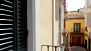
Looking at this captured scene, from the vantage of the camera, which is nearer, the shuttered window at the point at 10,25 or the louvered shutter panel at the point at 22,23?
the shuttered window at the point at 10,25

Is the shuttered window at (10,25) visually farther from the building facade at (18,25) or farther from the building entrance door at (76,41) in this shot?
the building entrance door at (76,41)

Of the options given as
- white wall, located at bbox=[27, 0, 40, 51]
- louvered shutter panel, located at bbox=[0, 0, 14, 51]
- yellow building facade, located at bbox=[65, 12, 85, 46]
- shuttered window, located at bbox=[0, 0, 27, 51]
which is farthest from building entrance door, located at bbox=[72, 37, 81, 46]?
louvered shutter panel, located at bbox=[0, 0, 14, 51]

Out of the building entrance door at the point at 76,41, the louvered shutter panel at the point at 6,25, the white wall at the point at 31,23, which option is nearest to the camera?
the louvered shutter panel at the point at 6,25

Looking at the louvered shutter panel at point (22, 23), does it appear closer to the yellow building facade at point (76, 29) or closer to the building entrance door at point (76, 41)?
the yellow building facade at point (76, 29)

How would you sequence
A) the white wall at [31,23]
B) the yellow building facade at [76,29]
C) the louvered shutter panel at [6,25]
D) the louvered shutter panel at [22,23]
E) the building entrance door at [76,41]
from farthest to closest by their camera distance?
the building entrance door at [76,41]
the yellow building facade at [76,29]
the white wall at [31,23]
the louvered shutter panel at [22,23]
the louvered shutter panel at [6,25]

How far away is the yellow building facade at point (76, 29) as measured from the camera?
732 inches

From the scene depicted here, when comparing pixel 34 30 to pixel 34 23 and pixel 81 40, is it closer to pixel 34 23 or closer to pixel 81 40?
pixel 34 23

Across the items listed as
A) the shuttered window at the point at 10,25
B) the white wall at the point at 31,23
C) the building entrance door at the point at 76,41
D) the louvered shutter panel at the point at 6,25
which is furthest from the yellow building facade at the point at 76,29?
the louvered shutter panel at the point at 6,25

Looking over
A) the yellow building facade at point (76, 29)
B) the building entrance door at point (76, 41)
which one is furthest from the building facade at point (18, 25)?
the building entrance door at point (76, 41)

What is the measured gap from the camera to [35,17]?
149 centimetres

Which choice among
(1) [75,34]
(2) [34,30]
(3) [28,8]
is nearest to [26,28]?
(2) [34,30]

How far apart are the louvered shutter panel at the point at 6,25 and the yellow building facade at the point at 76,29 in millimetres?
17818

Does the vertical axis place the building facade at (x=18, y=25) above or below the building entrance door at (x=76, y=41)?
above

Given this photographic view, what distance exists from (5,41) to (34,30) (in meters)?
0.52
